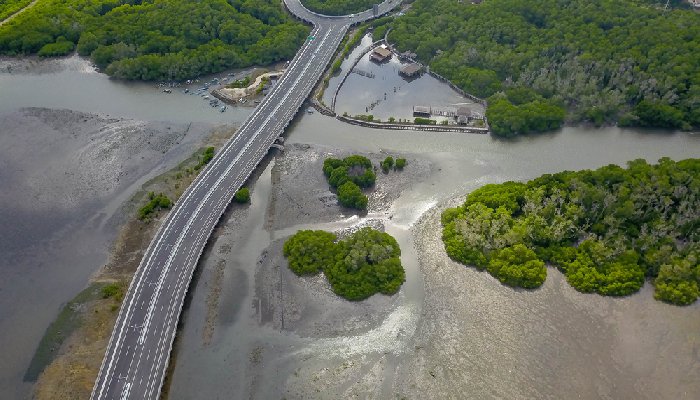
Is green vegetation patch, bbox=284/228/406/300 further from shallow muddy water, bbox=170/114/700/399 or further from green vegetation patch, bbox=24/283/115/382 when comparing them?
green vegetation patch, bbox=24/283/115/382

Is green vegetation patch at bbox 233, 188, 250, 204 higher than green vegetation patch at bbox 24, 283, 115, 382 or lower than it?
higher

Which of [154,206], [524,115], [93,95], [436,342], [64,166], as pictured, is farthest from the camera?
[93,95]

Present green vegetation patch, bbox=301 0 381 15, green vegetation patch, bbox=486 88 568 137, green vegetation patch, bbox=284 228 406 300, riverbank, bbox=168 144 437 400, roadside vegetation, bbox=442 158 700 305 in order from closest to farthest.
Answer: riverbank, bbox=168 144 437 400, roadside vegetation, bbox=442 158 700 305, green vegetation patch, bbox=284 228 406 300, green vegetation patch, bbox=486 88 568 137, green vegetation patch, bbox=301 0 381 15

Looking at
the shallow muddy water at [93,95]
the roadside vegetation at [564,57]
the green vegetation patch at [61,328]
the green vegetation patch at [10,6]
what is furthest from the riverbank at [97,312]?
the green vegetation patch at [10,6]

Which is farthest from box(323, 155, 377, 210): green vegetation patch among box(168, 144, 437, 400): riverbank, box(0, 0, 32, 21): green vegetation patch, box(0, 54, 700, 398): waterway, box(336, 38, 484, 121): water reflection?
box(0, 0, 32, 21): green vegetation patch

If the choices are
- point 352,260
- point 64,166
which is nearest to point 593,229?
point 352,260

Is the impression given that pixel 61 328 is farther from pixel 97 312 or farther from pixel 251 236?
pixel 251 236
